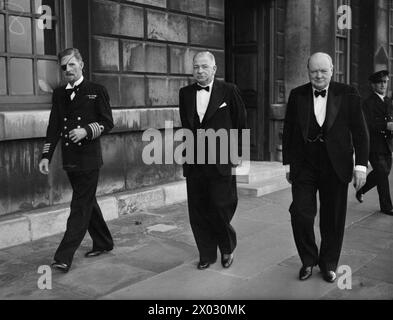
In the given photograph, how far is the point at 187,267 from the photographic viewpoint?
194 inches

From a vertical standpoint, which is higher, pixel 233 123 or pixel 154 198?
pixel 233 123

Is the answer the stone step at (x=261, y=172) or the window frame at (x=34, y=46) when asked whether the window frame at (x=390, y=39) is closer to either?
the stone step at (x=261, y=172)

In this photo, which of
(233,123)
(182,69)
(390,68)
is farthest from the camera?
(390,68)

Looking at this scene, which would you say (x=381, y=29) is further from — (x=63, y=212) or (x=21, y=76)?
(x=63, y=212)

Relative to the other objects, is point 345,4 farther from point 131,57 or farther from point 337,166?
point 337,166

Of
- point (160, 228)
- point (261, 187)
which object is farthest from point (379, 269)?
point (261, 187)

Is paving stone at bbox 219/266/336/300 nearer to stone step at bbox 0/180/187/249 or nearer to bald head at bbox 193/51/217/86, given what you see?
bald head at bbox 193/51/217/86

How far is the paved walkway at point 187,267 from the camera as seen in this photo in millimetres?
4289

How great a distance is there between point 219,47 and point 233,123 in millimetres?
4555

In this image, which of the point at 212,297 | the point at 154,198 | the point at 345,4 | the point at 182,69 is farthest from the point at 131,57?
the point at 345,4

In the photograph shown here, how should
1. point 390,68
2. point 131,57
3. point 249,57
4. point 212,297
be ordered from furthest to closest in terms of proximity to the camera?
1. point 390,68
2. point 249,57
3. point 131,57
4. point 212,297

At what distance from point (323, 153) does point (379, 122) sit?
10.6ft

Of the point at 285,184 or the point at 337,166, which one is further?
the point at 285,184

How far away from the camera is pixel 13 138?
5988 mm
